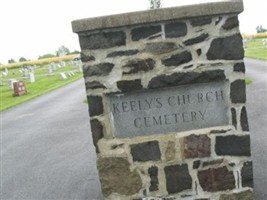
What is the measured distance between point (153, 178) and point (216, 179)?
78cm

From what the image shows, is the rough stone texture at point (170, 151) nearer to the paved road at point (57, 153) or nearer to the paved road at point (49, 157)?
the paved road at point (57, 153)

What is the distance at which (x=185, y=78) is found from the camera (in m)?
4.59

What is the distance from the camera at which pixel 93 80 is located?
A: 183 inches

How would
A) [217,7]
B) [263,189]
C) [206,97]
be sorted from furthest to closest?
[263,189]
[206,97]
[217,7]

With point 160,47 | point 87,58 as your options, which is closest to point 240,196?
point 160,47

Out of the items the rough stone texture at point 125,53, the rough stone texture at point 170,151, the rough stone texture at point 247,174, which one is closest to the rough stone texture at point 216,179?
the rough stone texture at point 247,174

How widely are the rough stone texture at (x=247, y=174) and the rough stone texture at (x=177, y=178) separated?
0.66m

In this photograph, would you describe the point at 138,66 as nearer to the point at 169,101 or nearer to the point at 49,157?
the point at 169,101

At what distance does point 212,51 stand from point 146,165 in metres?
1.59

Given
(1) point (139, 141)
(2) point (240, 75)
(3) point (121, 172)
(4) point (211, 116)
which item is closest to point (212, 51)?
(2) point (240, 75)

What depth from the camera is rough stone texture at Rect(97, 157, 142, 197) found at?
4809 millimetres

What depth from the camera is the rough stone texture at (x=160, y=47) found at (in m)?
4.51

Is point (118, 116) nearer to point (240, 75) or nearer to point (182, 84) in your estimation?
point (182, 84)

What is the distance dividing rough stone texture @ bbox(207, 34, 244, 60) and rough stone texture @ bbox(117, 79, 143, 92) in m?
0.88
